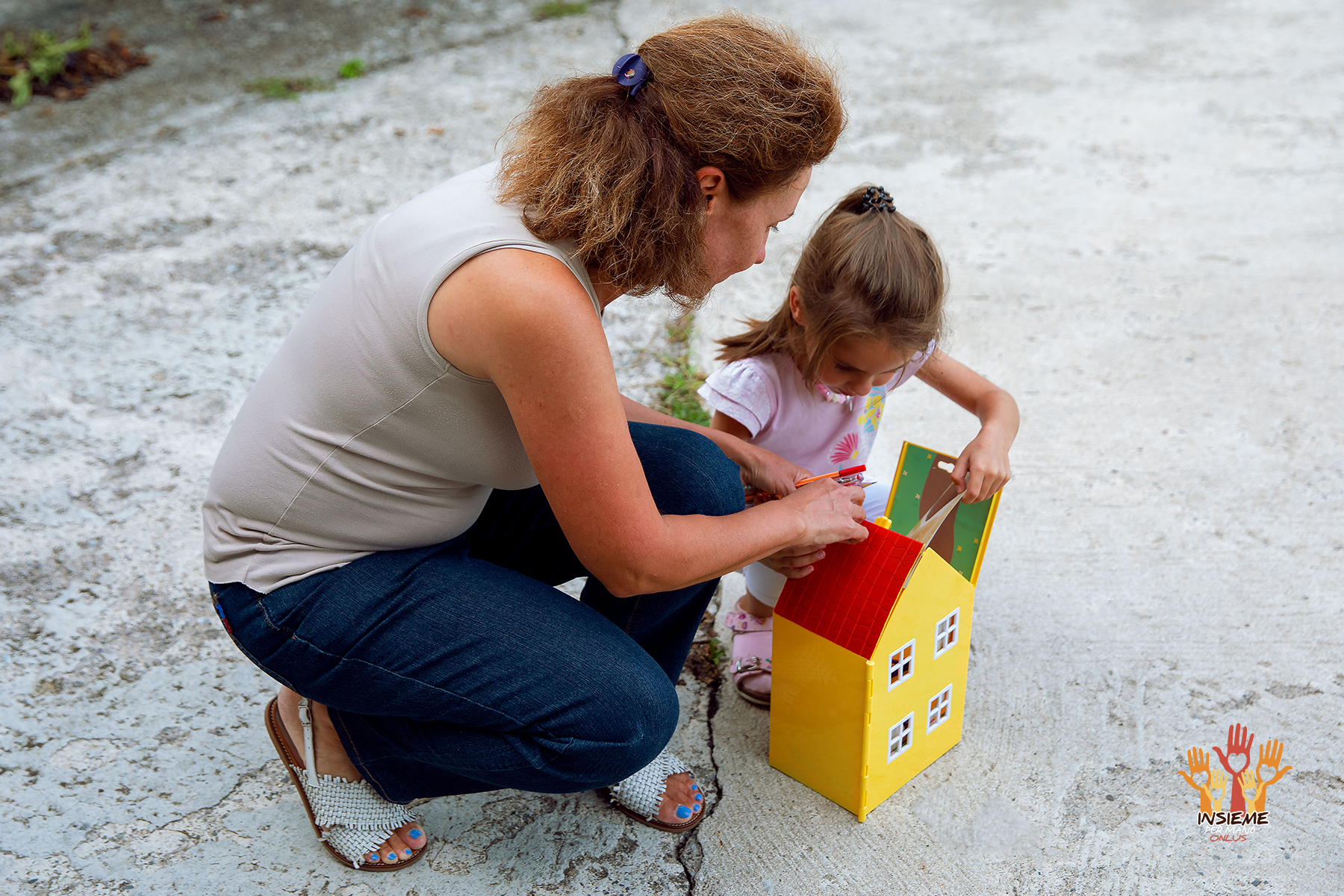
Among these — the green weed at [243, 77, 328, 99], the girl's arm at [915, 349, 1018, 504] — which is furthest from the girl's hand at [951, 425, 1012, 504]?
the green weed at [243, 77, 328, 99]

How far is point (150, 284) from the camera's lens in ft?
9.82

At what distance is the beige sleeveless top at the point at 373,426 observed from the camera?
1.26 m

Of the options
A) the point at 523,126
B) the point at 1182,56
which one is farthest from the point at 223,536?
the point at 1182,56

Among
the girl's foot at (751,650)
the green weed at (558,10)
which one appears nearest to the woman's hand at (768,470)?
the girl's foot at (751,650)

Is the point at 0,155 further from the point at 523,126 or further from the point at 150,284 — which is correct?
the point at 523,126

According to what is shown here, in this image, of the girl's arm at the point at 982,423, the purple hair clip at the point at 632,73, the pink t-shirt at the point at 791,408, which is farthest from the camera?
the pink t-shirt at the point at 791,408

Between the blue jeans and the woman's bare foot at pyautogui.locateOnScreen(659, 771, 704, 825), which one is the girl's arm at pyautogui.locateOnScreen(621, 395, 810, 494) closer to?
the blue jeans

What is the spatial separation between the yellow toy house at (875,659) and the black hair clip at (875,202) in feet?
1.35

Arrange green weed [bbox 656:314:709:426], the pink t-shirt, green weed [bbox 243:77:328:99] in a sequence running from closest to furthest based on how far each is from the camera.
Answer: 1. the pink t-shirt
2. green weed [bbox 656:314:709:426]
3. green weed [bbox 243:77:328:99]

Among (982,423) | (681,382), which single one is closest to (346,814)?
(982,423)

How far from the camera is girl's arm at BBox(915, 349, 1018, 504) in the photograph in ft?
5.34

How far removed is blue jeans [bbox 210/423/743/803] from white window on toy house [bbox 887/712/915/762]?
344mm

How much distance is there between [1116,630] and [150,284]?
2.69 metres

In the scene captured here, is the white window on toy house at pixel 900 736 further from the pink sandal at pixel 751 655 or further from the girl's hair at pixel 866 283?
the girl's hair at pixel 866 283
